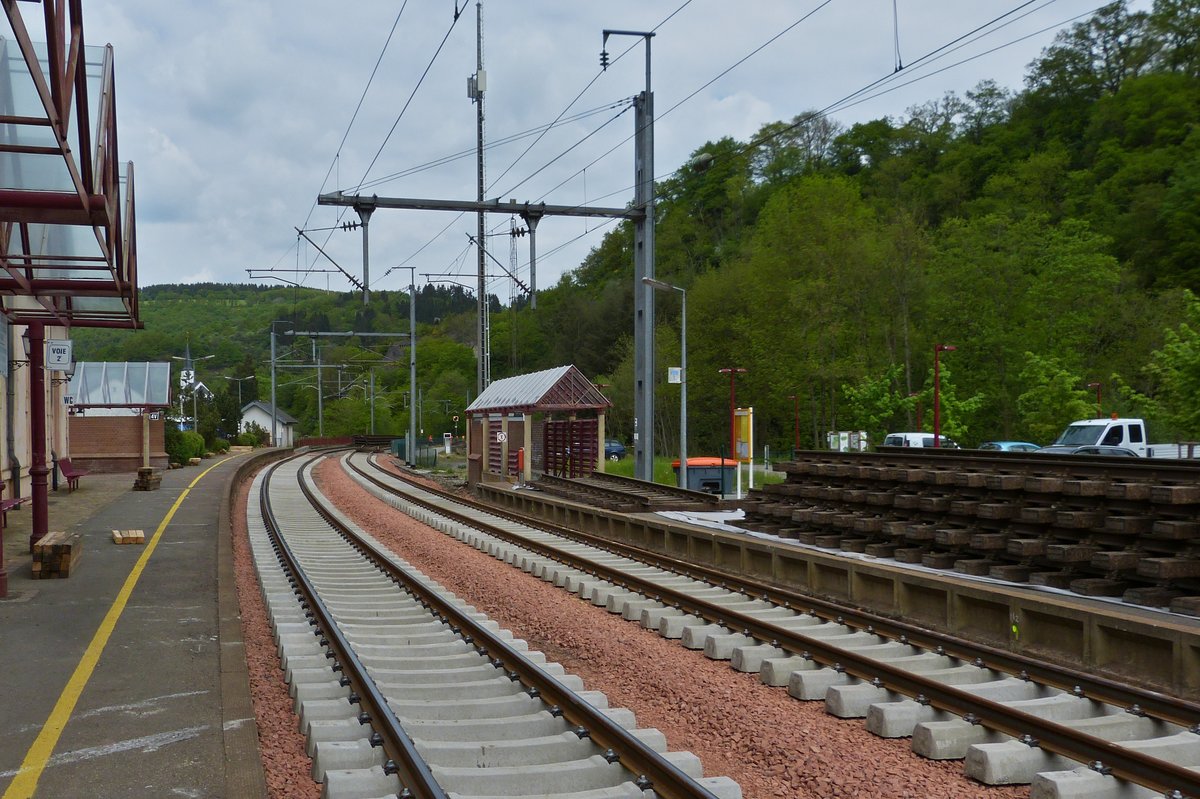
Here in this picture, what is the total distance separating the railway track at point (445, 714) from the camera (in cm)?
561

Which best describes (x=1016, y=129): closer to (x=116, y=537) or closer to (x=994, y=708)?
(x=116, y=537)

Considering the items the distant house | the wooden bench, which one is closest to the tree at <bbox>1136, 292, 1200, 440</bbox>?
the wooden bench

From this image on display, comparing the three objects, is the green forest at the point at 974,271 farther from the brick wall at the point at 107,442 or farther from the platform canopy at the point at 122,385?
the brick wall at the point at 107,442

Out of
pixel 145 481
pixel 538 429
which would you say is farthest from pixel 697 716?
pixel 538 429

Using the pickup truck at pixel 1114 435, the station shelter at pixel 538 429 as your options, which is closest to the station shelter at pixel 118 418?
the station shelter at pixel 538 429

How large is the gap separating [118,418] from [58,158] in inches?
1306

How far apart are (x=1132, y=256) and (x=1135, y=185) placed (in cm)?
443

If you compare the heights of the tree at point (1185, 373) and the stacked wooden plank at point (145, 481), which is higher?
the tree at point (1185, 373)

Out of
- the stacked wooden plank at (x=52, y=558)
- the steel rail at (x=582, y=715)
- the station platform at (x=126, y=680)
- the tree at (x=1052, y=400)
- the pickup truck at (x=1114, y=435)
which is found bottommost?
the station platform at (x=126, y=680)

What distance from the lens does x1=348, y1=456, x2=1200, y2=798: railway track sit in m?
6.01

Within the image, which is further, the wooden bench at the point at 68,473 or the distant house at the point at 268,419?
the distant house at the point at 268,419

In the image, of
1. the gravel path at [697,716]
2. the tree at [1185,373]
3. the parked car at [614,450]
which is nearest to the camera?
the gravel path at [697,716]

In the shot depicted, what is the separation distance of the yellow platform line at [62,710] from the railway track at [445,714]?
1.54m

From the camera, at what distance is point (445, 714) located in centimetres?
710
